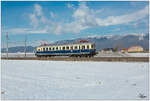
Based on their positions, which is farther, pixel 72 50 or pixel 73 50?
pixel 72 50

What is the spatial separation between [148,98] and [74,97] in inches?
113

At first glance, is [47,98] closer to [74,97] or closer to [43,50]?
[74,97]

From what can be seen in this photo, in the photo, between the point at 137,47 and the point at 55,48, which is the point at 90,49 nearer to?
the point at 55,48

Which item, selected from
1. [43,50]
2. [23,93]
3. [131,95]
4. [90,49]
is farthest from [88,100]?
[43,50]

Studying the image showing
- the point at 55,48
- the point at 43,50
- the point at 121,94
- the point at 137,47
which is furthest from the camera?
the point at 137,47

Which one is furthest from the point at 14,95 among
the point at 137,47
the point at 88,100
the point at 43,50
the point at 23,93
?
the point at 137,47

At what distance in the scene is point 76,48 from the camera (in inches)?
1156

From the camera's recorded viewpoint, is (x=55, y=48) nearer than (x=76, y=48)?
No

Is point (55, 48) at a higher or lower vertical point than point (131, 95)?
higher

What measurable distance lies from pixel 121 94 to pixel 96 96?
44.9 inches

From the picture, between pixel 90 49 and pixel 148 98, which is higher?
pixel 90 49

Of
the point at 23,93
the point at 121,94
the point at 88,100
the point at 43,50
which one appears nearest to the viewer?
the point at 88,100

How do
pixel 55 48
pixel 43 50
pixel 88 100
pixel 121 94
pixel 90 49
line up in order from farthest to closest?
1. pixel 43 50
2. pixel 55 48
3. pixel 90 49
4. pixel 121 94
5. pixel 88 100

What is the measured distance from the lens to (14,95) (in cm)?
614
